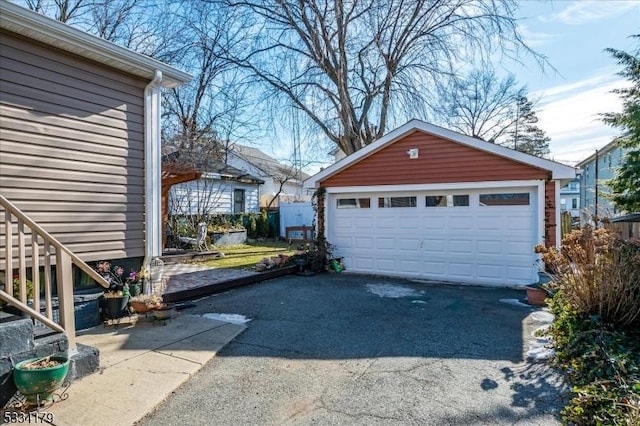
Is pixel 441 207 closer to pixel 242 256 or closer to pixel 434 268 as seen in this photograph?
pixel 434 268

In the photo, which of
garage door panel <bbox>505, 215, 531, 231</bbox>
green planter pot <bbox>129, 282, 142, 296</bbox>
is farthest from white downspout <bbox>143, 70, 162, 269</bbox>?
garage door panel <bbox>505, 215, 531, 231</bbox>

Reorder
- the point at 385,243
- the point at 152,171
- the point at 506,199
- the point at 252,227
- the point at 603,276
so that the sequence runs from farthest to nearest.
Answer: the point at 252,227
the point at 385,243
the point at 506,199
the point at 152,171
the point at 603,276

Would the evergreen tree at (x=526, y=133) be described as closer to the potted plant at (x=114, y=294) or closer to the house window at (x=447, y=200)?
the house window at (x=447, y=200)

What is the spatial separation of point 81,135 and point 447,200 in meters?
7.23

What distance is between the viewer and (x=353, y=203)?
10211mm

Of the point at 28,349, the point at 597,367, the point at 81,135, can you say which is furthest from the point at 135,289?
the point at 597,367

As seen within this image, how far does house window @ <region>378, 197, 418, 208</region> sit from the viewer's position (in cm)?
941

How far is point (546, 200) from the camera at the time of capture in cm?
786

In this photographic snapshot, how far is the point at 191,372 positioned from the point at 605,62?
13.5 meters

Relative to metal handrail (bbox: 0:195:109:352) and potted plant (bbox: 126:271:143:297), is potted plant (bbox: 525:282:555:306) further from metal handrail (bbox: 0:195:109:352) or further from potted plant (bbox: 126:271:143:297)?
metal handrail (bbox: 0:195:109:352)

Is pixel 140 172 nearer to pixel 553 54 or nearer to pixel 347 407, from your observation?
pixel 347 407

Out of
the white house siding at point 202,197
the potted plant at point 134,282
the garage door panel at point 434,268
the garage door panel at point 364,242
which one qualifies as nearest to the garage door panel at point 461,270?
the garage door panel at point 434,268

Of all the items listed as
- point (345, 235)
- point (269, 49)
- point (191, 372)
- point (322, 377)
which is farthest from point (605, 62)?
point (191, 372)

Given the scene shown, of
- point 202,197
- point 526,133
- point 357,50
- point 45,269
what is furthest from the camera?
point 526,133
